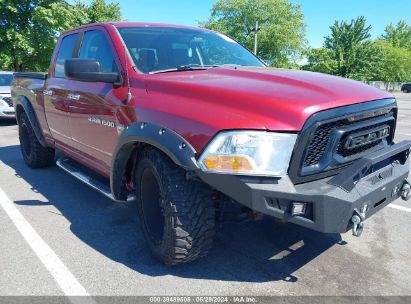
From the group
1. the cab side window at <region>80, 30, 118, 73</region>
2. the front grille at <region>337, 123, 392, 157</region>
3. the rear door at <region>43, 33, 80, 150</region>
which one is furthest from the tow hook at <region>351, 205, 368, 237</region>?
the rear door at <region>43, 33, 80, 150</region>

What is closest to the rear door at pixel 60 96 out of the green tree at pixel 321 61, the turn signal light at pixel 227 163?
the turn signal light at pixel 227 163

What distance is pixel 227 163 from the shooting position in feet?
7.36

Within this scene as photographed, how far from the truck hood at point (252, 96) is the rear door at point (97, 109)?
51 cm

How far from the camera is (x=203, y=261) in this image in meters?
3.07

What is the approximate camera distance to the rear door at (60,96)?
14.1 ft

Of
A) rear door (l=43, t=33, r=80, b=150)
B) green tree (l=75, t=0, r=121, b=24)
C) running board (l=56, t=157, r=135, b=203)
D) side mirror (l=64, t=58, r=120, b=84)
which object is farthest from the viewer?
green tree (l=75, t=0, r=121, b=24)

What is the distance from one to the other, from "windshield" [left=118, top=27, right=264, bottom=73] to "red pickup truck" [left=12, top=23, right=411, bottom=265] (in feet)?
0.04

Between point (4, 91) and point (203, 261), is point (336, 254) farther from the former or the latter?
point (4, 91)

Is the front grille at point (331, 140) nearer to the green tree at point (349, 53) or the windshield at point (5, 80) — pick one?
the windshield at point (5, 80)

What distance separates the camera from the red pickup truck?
2223 millimetres

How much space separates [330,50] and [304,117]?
50119 mm

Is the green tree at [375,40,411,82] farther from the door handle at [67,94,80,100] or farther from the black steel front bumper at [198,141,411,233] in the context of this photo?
the black steel front bumper at [198,141,411,233]

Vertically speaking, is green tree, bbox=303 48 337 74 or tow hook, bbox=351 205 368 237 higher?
green tree, bbox=303 48 337 74

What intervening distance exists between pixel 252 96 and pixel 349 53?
49.7 m
